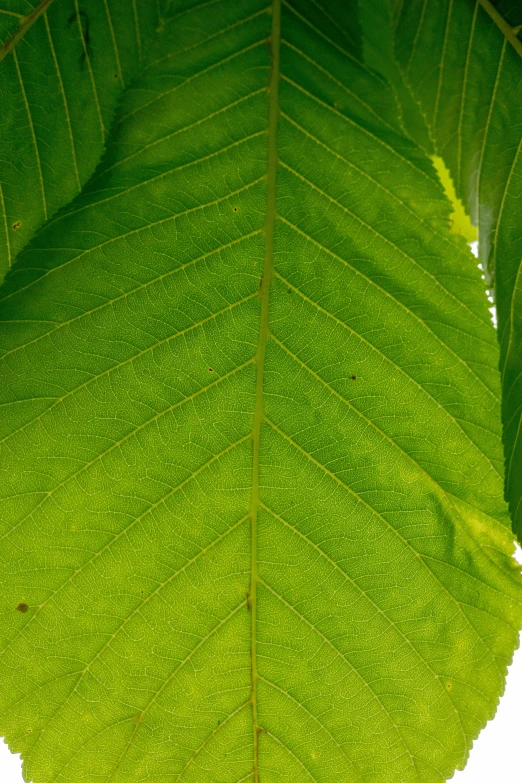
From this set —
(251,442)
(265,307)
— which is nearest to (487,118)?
(265,307)

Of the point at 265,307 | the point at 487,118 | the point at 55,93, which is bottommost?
the point at 265,307

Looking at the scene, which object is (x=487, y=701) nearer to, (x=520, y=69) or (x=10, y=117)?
(x=520, y=69)

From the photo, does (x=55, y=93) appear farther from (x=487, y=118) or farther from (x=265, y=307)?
(x=487, y=118)

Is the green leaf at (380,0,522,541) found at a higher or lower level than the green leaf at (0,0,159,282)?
lower

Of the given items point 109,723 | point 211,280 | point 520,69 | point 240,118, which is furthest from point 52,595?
point 520,69

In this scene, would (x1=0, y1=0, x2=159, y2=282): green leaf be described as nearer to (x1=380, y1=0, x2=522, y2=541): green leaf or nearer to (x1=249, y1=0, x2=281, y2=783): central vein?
(x1=249, y1=0, x2=281, y2=783): central vein

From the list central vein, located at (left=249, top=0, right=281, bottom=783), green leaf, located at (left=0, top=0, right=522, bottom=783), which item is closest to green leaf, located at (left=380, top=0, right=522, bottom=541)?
green leaf, located at (left=0, top=0, right=522, bottom=783)

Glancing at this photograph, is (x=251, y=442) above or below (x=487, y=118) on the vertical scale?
below
